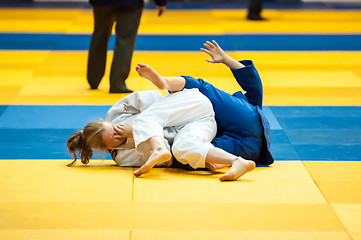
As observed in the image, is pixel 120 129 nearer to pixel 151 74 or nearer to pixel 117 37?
pixel 151 74

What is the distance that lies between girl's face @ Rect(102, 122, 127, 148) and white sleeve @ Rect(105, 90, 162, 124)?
0.27 m

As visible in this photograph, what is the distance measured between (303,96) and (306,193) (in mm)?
3190

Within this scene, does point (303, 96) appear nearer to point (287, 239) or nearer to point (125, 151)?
point (125, 151)

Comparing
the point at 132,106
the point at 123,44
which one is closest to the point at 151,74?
the point at 132,106

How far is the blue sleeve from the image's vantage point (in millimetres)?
4688

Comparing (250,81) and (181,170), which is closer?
(181,170)

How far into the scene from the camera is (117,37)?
6.83 metres

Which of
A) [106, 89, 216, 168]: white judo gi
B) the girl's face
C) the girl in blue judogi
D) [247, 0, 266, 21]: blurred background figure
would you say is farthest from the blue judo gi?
[247, 0, 266, 21]: blurred background figure

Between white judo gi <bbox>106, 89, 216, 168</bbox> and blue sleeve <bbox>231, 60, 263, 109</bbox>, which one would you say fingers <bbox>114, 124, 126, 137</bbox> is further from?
blue sleeve <bbox>231, 60, 263, 109</bbox>

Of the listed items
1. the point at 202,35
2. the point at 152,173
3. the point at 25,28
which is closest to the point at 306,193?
the point at 152,173

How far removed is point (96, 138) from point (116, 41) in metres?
2.99

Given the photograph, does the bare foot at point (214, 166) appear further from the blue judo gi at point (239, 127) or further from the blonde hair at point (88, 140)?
the blonde hair at point (88, 140)

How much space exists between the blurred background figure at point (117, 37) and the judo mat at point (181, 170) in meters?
0.23

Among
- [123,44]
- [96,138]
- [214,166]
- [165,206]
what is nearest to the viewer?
[165,206]
